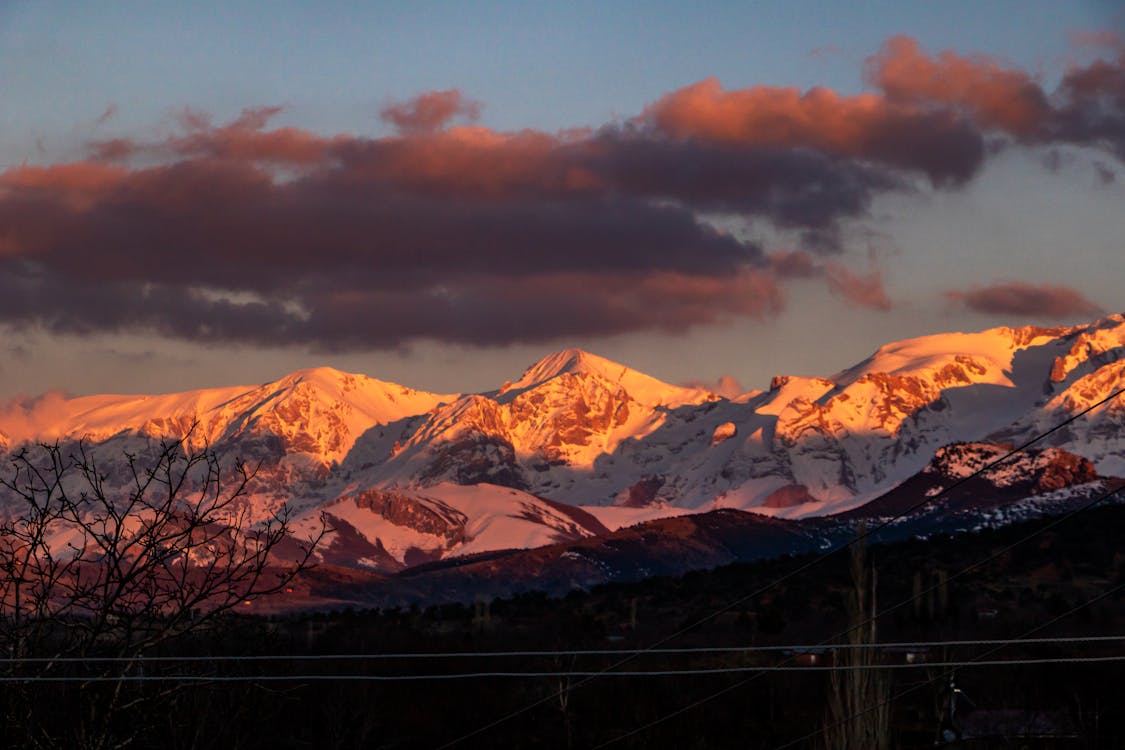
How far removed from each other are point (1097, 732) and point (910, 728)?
9.05 meters

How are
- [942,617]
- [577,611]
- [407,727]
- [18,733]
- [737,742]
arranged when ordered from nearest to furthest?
[18,733]
[737,742]
[407,727]
[942,617]
[577,611]

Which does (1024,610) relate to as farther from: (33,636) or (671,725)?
(33,636)

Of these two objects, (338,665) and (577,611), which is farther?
(577,611)

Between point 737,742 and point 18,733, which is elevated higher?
point 18,733

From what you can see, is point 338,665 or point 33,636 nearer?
point 33,636

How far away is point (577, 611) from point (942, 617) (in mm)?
48174

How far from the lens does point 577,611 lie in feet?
472

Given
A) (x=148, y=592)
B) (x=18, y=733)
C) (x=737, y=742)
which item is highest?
(x=148, y=592)

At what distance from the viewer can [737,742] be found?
200 ft

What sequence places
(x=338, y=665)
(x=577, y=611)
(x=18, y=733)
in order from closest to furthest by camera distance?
1. (x=18, y=733)
2. (x=338, y=665)
3. (x=577, y=611)

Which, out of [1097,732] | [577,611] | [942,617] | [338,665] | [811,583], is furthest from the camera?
[577,611]

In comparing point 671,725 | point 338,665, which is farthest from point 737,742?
point 338,665

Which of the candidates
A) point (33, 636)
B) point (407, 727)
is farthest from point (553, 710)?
point (33, 636)

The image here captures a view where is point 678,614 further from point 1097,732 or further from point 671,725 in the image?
point 1097,732
